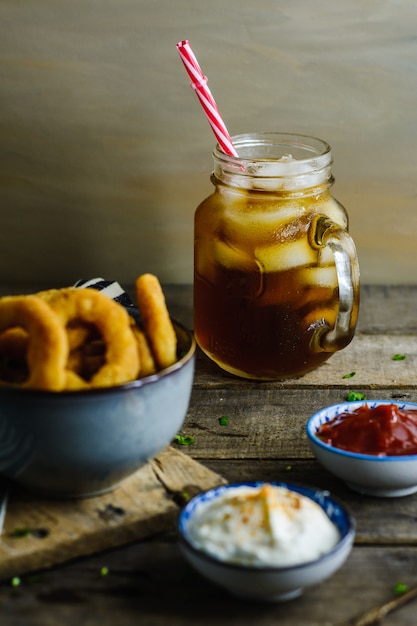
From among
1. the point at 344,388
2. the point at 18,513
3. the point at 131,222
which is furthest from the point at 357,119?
the point at 18,513

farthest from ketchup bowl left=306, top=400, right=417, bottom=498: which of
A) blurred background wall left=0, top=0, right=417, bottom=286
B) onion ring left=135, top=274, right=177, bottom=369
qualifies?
blurred background wall left=0, top=0, right=417, bottom=286

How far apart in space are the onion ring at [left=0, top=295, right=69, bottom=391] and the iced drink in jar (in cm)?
48

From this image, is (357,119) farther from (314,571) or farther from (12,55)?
(314,571)

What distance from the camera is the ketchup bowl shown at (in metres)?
1.01

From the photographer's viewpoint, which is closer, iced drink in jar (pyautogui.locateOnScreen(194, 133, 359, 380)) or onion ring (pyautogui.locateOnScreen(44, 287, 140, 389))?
onion ring (pyautogui.locateOnScreen(44, 287, 140, 389))

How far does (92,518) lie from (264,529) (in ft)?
0.74

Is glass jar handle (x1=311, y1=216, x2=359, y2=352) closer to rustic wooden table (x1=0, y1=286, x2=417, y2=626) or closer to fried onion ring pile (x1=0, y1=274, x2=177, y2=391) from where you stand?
rustic wooden table (x1=0, y1=286, x2=417, y2=626)

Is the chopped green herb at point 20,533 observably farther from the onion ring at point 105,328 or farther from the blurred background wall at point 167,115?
the blurred background wall at point 167,115

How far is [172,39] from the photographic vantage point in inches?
66.6

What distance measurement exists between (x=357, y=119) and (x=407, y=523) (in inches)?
39.1

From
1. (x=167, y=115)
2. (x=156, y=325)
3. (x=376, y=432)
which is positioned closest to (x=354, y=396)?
(x=376, y=432)

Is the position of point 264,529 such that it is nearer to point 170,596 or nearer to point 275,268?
point 170,596

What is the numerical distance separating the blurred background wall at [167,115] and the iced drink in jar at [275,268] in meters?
0.38

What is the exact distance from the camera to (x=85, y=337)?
0.99m
